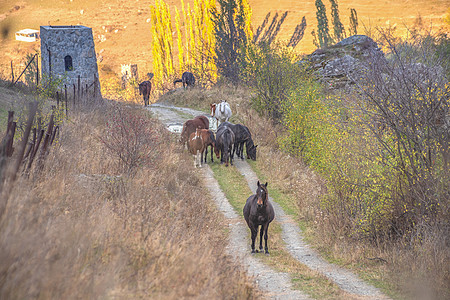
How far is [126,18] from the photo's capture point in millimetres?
94062

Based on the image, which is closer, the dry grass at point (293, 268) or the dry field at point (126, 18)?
the dry grass at point (293, 268)

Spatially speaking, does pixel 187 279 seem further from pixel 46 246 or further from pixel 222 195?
pixel 222 195

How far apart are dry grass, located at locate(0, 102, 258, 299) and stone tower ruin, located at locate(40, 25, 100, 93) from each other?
16423 mm

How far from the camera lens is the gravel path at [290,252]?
29.4ft

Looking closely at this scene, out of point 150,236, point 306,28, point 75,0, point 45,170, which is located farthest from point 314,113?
point 75,0

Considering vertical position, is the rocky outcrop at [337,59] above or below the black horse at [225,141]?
above

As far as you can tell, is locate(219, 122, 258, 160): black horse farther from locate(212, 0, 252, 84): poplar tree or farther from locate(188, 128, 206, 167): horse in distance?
locate(212, 0, 252, 84): poplar tree

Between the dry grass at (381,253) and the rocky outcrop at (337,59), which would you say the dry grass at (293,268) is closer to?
the dry grass at (381,253)

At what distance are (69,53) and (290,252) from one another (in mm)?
20232

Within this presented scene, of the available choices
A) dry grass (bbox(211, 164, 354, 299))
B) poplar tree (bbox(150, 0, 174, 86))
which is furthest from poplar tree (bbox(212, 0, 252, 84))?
dry grass (bbox(211, 164, 354, 299))

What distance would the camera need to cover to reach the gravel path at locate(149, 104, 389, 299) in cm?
895

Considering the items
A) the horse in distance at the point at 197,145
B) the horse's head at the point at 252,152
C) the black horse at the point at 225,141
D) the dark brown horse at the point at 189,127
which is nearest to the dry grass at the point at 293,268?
the horse in distance at the point at 197,145

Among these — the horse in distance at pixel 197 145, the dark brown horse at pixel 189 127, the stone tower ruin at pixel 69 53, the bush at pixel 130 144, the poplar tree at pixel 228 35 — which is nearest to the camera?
the bush at pixel 130 144

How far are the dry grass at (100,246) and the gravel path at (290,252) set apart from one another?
1.94ft
